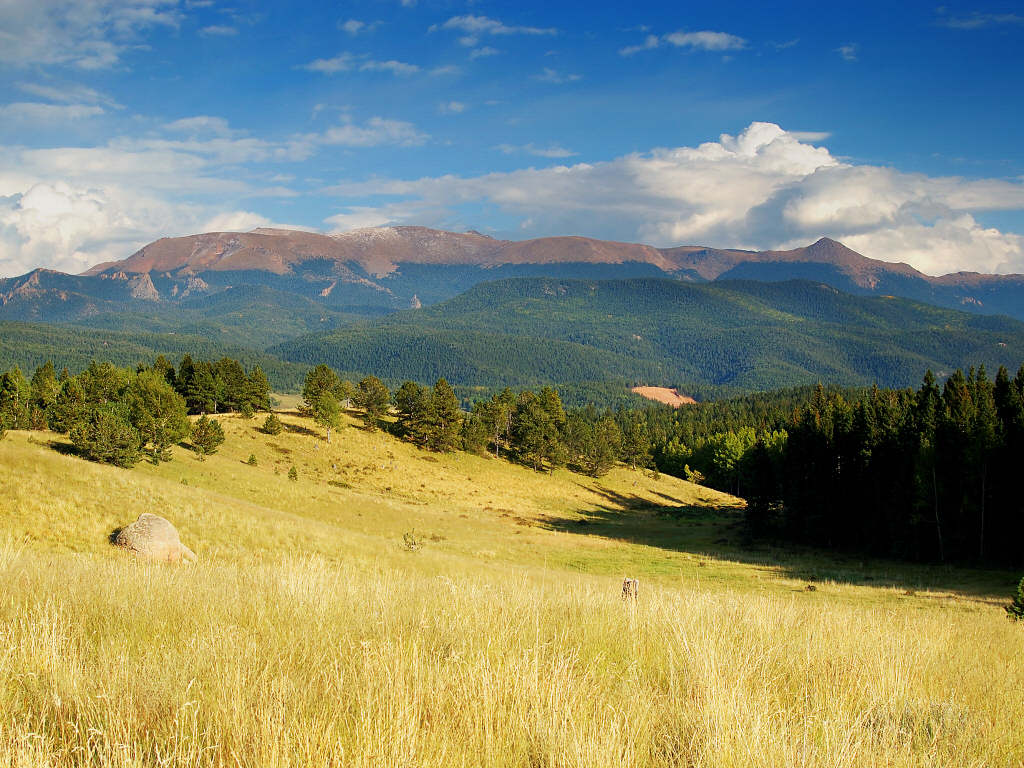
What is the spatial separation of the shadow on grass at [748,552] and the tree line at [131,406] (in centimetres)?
2993

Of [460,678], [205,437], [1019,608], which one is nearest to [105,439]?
[205,437]

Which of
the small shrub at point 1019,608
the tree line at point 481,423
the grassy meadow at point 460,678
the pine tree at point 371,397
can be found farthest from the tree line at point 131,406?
the small shrub at point 1019,608

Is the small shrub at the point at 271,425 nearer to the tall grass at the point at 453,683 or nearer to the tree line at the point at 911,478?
the tree line at the point at 911,478

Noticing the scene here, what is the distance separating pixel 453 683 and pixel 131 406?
39.1 meters

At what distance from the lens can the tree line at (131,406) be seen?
29.9m

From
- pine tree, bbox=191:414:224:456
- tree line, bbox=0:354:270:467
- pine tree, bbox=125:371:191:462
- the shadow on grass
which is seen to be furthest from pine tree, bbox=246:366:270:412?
the shadow on grass

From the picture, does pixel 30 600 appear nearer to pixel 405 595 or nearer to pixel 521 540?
pixel 405 595

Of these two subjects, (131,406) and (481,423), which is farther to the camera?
(481,423)

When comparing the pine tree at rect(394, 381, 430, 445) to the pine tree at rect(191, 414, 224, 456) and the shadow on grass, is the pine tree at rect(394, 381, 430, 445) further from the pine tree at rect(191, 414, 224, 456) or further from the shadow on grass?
Answer: the pine tree at rect(191, 414, 224, 456)

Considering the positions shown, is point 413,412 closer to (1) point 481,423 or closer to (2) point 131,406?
(1) point 481,423

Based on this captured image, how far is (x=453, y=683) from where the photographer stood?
356 cm

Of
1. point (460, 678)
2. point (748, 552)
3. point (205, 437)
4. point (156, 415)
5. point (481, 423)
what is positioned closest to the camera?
point (460, 678)

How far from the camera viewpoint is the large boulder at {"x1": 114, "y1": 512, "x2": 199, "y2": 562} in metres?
14.0

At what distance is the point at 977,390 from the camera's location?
3828 centimetres
